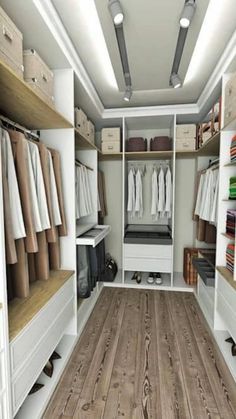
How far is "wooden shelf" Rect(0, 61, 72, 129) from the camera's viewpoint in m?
1.15

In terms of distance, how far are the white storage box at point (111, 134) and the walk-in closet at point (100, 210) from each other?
0.01 metres

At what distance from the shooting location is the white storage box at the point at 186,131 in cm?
300

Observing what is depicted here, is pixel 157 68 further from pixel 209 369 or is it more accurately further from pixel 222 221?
pixel 209 369

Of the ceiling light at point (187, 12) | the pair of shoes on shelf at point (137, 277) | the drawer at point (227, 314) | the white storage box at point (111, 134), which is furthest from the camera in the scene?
the pair of shoes on shelf at point (137, 277)

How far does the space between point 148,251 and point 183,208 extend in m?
0.96

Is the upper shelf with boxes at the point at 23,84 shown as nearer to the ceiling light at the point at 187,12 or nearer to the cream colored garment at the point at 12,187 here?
the cream colored garment at the point at 12,187

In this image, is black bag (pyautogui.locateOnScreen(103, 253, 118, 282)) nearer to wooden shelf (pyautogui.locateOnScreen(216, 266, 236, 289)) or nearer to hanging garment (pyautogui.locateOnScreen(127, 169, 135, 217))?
hanging garment (pyautogui.locateOnScreen(127, 169, 135, 217))

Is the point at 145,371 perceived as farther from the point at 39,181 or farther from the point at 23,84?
the point at 23,84

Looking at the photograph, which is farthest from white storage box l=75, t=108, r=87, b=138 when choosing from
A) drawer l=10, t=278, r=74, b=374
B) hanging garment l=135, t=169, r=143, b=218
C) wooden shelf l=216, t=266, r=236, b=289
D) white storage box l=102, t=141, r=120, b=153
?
wooden shelf l=216, t=266, r=236, b=289

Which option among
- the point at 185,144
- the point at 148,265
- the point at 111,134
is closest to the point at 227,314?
the point at 148,265

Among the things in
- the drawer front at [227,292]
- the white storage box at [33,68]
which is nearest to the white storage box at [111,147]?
the white storage box at [33,68]

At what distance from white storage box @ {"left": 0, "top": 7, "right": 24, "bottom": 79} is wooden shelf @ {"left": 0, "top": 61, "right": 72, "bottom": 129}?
0.11 metres

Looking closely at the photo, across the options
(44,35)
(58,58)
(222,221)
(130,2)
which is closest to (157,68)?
(130,2)

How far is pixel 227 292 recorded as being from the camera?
1859 mm
